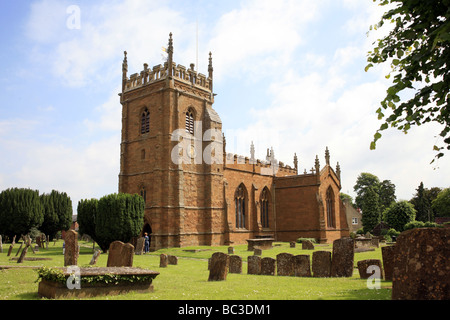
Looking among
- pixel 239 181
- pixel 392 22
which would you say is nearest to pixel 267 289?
pixel 392 22

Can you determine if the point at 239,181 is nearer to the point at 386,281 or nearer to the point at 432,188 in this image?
the point at 386,281

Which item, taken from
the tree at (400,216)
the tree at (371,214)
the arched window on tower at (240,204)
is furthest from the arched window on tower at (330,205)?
the tree at (371,214)

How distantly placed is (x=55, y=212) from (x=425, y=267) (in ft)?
148

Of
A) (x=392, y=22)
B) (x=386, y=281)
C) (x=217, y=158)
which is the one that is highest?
(x=217, y=158)

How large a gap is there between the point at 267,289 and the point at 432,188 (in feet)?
239

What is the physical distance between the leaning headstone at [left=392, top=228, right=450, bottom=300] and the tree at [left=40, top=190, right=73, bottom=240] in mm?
43827

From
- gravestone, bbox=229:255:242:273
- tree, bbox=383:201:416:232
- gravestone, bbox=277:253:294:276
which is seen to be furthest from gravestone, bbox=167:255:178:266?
tree, bbox=383:201:416:232

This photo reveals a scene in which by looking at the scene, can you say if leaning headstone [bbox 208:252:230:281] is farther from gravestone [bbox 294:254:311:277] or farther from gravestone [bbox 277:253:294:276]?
gravestone [bbox 294:254:311:277]

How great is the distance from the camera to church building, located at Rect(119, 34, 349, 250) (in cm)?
3219

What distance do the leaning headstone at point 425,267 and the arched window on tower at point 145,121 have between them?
99.5 feet

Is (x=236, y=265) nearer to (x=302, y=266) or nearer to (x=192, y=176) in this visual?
(x=302, y=266)

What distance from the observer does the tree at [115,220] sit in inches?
1117

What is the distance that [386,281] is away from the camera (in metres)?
11.3

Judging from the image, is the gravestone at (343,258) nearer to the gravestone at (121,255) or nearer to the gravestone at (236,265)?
the gravestone at (236,265)
